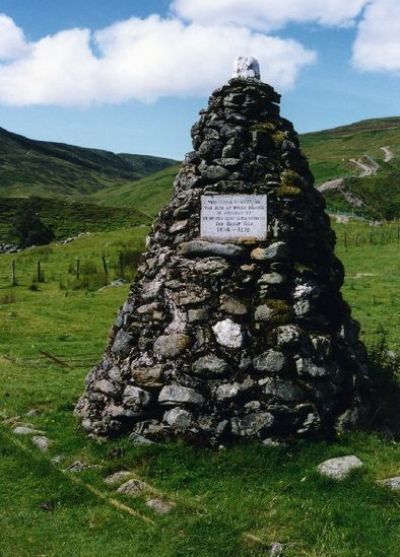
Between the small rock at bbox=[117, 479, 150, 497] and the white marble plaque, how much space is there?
4717mm

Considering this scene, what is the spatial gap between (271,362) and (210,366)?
3.49 feet

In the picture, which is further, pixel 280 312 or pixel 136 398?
pixel 280 312

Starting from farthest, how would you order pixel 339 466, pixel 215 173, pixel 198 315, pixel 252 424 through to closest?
1. pixel 215 173
2. pixel 198 315
3. pixel 252 424
4. pixel 339 466

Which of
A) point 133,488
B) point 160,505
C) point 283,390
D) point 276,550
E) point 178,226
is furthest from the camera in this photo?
point 178,226

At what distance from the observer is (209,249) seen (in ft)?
39.0

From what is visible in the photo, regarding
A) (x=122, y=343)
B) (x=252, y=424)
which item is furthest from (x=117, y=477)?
(x=122, y=343)

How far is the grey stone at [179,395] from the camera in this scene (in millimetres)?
10797

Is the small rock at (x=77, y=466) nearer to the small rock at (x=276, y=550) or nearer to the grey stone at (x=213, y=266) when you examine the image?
the small rock at (x=276, y=550)

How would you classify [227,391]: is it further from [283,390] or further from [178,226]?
[178,226]

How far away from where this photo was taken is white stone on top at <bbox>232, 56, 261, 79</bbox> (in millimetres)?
12875

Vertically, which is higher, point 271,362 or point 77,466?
point 271,362

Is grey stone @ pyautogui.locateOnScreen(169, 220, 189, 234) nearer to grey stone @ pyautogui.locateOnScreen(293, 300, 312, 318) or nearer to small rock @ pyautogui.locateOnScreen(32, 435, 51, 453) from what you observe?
grey stone @ pyautogui.locateOnScreen(293, 300, 312, 318)

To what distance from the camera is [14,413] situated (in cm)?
1362

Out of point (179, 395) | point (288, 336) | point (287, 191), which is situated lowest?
point (179, 395)
